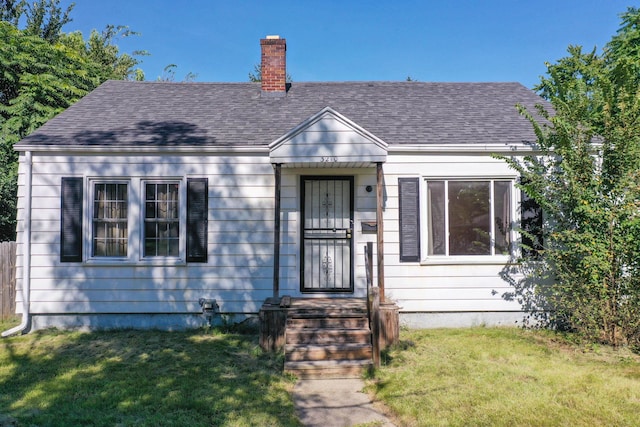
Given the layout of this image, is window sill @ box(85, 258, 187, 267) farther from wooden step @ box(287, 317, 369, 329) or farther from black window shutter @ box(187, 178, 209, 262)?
wooden step @ box(287, 317, 369, 329)

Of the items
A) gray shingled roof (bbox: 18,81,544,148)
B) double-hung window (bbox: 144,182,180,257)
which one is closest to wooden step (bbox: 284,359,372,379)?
double-hung window (bbox: 144,182,180,257)

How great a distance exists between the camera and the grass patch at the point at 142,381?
3.91 m

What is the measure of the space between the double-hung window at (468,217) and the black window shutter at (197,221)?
389cm

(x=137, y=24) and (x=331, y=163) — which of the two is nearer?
(x=331, y=163)

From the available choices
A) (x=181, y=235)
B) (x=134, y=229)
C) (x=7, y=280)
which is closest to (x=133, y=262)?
(x=134, y=229)

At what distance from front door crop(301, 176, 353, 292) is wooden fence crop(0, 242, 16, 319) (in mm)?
5669

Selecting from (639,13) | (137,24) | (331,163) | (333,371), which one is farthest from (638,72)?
(137,24)

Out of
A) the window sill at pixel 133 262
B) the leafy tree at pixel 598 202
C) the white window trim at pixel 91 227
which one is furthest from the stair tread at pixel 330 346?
the white window trim at pixel 91 227

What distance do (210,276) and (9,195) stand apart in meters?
7.76

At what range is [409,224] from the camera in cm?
698

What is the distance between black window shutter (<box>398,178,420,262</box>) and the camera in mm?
6980

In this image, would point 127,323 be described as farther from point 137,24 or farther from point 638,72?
point 137,24

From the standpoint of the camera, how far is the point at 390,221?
7102mm

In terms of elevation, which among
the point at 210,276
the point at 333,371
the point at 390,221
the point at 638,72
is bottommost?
the point at 333,371
